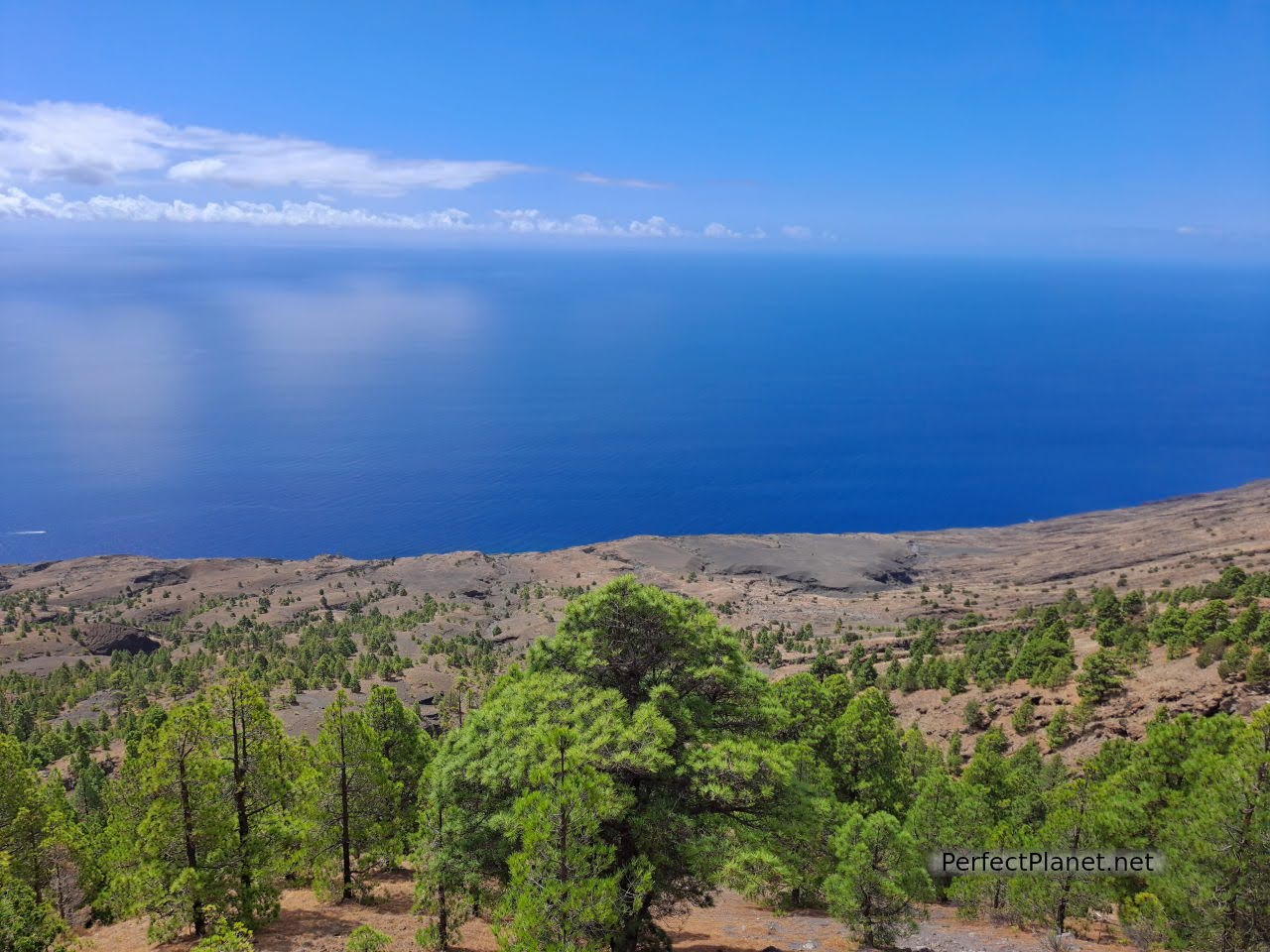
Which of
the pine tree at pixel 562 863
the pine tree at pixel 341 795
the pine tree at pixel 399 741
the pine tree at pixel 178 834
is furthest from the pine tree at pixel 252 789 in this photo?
the pine tree at pixel 562 863

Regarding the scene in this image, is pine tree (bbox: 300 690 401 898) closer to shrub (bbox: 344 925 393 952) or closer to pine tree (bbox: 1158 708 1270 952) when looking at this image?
shrub (bbox: 344 925 393 952)

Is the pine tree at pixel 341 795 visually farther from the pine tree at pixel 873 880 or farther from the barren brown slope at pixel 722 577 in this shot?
the barren brown slope at pixel 722 577

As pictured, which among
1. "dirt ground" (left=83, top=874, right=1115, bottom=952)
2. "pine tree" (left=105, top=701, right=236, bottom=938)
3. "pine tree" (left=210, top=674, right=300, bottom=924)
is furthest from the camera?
"pine tree" (left=210, top=674, right=300, bottom=924)

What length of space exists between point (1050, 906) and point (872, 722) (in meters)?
6.92

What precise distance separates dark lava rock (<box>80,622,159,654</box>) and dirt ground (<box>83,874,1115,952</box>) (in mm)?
66973

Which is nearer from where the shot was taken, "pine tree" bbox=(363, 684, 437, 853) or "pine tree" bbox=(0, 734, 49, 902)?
"pine tree" bbox=(0, 734, 49, 902)

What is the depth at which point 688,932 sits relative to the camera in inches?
838

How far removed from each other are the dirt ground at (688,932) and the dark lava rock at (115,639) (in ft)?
220

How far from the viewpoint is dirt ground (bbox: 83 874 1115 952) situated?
64.7ft

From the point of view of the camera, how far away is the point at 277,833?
21391mm

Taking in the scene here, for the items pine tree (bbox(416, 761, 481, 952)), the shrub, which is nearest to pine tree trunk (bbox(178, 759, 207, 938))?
the shrub

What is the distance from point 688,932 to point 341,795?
11201 millimetres

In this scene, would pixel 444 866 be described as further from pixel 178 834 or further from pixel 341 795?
pixel 341 795

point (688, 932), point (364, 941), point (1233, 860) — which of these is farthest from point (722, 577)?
point (364, 941)
